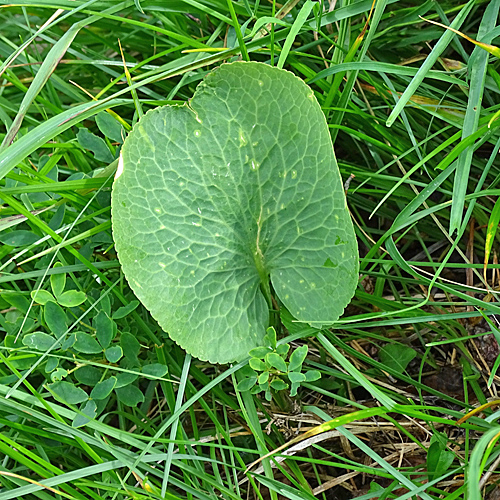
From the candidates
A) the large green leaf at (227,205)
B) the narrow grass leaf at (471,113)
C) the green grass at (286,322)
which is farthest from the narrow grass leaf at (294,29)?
the narrow grass leaf at (471,113)

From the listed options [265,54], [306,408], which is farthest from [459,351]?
[265,54]

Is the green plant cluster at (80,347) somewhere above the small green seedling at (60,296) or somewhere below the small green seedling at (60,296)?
below

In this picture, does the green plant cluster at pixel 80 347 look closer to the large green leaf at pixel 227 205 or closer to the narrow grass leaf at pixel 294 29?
the large green leaf at pixel 227 205

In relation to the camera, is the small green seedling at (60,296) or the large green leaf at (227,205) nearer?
the large green leaf at (227,205)

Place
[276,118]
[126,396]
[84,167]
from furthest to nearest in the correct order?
[84,167] → [126,396] → [276,118]

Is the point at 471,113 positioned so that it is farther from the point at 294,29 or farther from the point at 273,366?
the point at 273,366

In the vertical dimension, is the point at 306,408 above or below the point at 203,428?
above

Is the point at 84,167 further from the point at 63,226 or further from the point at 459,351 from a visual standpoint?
the point at 459,351
